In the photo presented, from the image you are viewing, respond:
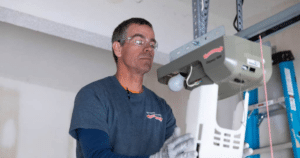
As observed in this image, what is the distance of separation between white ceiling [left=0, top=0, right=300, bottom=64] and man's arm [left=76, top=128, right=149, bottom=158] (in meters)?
1.46

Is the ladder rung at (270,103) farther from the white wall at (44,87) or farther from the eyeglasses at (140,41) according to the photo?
the eyeglasses at (140,41)

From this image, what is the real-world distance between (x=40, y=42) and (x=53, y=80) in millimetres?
408

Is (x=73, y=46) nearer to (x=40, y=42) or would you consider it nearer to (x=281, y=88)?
(x=40, y=42)

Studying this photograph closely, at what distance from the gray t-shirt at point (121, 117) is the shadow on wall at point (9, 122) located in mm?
1901

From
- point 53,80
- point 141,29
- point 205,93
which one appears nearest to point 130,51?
point 141,29

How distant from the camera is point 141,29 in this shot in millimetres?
1522

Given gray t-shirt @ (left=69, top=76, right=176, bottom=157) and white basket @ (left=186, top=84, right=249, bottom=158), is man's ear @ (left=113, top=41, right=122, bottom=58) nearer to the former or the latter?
gray t-shirt @ (left=69, top=76, right=176, bottom=157)

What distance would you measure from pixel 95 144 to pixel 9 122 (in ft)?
7.16

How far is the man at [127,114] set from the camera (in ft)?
3.55

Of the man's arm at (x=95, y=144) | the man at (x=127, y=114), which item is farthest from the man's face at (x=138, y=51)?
the man's arm at (x=95, y=144)

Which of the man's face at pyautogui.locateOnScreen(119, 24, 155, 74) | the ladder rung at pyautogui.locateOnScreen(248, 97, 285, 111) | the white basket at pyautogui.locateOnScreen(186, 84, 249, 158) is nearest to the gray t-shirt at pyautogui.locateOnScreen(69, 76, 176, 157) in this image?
the man's face at pyautogui.locateOnScreen(119, 24, 155, 74)

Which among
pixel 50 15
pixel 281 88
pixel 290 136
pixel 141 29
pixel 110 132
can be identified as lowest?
pixel 110 132

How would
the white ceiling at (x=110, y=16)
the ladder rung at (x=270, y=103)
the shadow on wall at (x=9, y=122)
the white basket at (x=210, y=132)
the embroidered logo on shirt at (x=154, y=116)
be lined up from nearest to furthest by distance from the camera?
the white basket at (x=210, y=132) → the embroidered logo on shirt at (x=154, y=116) → the white ceiling at (x=110, y=16) → the ladder rung at (x=270, y=103) → the shadow on wall at (x=9, y=122)

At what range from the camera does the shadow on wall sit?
2.89 meters
